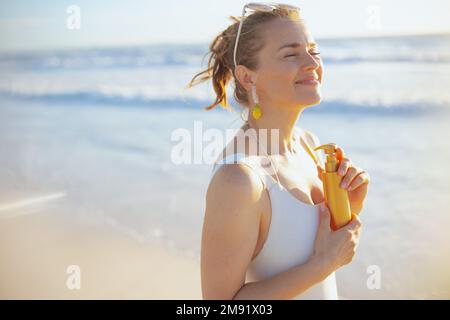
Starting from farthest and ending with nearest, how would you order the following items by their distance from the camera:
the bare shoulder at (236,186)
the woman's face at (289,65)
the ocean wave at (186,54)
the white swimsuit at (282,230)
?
the ocean wave at (186,54) < the woman's face at (289,65) < the white swimsuit at (282,230) < the bare shoulder at (236,186)

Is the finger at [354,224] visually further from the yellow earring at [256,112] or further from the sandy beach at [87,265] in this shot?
the sandy beach at [87,265]

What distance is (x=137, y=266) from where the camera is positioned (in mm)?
4656

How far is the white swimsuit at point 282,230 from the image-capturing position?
1911 millimetres

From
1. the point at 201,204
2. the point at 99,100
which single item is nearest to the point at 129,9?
the point at 99,100

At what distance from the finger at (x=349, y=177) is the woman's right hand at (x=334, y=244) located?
112 mm

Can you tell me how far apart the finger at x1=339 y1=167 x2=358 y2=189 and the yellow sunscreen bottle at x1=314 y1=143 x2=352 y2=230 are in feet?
0.04

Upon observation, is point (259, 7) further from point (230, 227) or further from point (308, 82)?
point (230, 227)

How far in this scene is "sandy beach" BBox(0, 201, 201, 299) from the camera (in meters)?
4.34

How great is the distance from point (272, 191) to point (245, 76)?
0.50m

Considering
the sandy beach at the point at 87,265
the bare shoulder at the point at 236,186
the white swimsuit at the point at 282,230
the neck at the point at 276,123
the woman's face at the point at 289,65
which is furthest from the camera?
the sandy beach at the point at 87,265

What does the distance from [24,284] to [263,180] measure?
3204 mm

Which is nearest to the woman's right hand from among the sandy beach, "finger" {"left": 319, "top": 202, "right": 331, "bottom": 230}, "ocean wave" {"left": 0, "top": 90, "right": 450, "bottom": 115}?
"finger" {"left": 319, "top": 202, "right": 331, "bottom": 230}

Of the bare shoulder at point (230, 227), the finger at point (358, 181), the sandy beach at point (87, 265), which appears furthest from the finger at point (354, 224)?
the sandy beach at point (87, 265)
